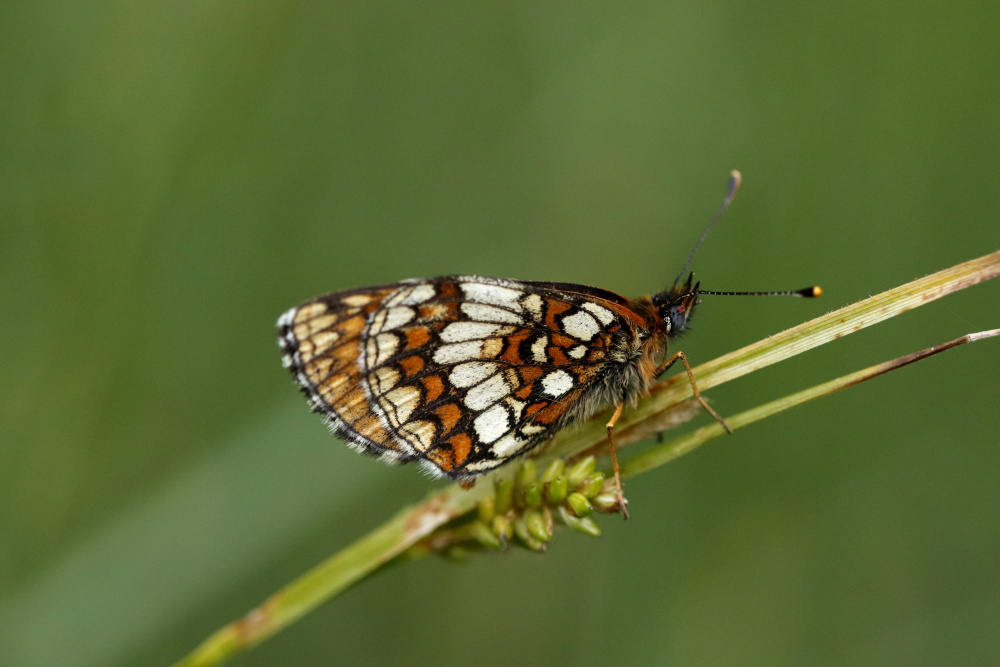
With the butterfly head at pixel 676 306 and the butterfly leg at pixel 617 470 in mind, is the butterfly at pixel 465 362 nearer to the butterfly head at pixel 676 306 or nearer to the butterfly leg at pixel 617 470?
the butterfly head at pixel 676 306

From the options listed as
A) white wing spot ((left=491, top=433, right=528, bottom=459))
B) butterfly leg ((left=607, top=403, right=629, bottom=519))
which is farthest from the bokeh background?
butterfly leg ((left=607, top=403, right=629, bottom=519))

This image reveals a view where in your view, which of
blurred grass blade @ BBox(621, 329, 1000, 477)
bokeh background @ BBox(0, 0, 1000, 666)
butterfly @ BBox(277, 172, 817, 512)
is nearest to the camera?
blurred grass blade @ BBox(621, 329, 1000, 477)

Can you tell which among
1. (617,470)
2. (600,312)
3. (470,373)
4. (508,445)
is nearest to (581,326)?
(600,312)

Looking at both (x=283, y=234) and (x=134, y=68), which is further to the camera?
(x=283, y=234)

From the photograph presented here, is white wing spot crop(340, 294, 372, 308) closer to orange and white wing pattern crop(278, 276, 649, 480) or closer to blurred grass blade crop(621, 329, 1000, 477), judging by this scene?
orange and white wing pattern crop(278, 276, 649, 480)

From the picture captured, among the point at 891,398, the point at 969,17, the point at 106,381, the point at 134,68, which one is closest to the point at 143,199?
the point at 134,68

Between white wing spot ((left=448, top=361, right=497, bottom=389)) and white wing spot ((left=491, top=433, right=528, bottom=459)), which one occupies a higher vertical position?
white wing spot ((left=448, top=361, right=497, bottom=389))

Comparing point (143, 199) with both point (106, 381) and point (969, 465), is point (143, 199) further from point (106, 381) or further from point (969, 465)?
point (969, 465)
